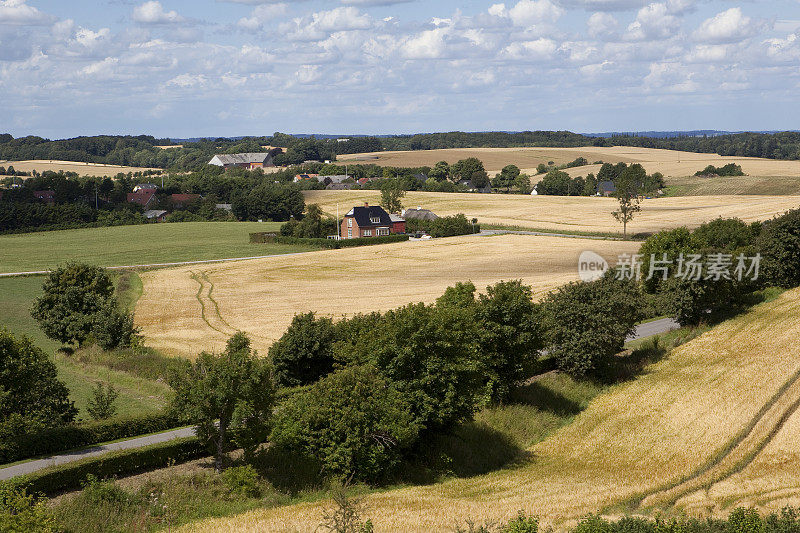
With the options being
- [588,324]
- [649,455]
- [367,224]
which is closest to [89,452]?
[649,455]

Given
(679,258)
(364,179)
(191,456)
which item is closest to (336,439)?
(191,456)

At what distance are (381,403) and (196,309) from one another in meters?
37.6

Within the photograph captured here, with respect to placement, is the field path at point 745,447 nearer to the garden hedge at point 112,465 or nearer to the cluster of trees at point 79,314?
the garden hedge at point 112,465

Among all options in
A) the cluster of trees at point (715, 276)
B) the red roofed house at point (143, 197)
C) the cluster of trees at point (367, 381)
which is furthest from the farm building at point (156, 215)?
the cluster of trees at point (367, 381)

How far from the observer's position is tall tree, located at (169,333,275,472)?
27359mm

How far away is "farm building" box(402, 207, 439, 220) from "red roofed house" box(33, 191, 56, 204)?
62924 mm

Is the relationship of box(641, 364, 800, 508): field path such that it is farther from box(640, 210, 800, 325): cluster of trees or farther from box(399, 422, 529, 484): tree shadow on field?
box(640, 210, 800, 325): cluster of trees

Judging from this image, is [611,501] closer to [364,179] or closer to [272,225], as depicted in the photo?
[272,225]

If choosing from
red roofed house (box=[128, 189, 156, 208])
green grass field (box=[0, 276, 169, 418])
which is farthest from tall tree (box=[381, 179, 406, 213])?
green grass field (box=[0, 276, 169, 418])

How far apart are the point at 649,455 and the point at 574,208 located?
10179 centimetres

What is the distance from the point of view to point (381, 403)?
29219mm

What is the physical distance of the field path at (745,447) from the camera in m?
26.2

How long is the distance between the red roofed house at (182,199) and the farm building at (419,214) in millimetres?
45254

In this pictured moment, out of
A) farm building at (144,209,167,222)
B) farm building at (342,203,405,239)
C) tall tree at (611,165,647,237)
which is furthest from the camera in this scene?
farm building at (144,209,167,222)
